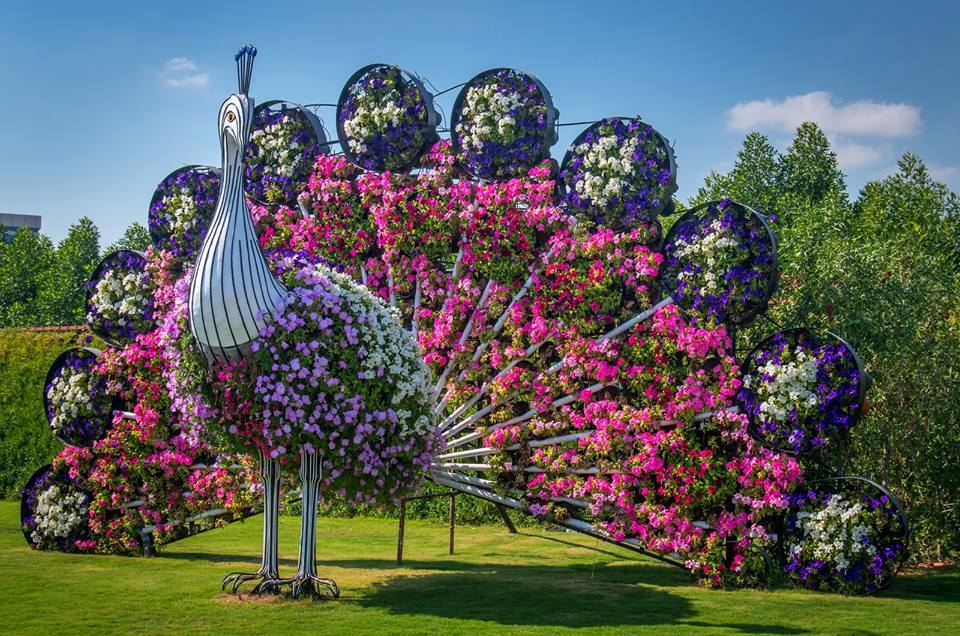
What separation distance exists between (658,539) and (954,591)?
A: 2.86 m

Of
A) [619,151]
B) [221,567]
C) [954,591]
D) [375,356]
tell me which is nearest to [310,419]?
[375,356]

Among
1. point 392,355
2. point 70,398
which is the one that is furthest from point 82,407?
point 392,355

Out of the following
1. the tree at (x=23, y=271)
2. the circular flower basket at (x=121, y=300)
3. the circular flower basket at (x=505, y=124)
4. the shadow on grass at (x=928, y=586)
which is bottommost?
the shadow on grass at (x=928, y=586)

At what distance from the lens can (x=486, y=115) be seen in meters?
10.8

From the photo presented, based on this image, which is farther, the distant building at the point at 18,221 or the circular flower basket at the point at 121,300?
the distant building at the point at 18,221

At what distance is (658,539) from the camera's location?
9.72 metres

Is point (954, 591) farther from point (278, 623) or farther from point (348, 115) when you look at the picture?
point (348, 115)

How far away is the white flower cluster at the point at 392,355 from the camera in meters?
8.65

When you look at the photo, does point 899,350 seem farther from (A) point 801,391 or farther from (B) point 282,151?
(B) point 282,151

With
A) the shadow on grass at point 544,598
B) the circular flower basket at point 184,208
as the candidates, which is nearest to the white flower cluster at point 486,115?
the circular flower basket at point 184,208

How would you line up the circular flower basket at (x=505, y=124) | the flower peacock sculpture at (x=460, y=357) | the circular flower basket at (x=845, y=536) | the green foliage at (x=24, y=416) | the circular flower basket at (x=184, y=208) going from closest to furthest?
the flower peacock sculpture at (x=460, y=357), the circular flower basket at (x=845, y=536), the circular flower basket at (x=505, y=124), the circular flower basket at (x=184, y=208), the green foliage at (x=24, y=416)

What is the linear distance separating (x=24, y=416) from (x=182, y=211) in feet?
24.1

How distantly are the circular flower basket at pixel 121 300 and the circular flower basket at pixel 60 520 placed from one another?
1.81 metres

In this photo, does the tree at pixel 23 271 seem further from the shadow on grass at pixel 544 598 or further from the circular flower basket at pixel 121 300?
the shadow on grass at pixel 544 598
